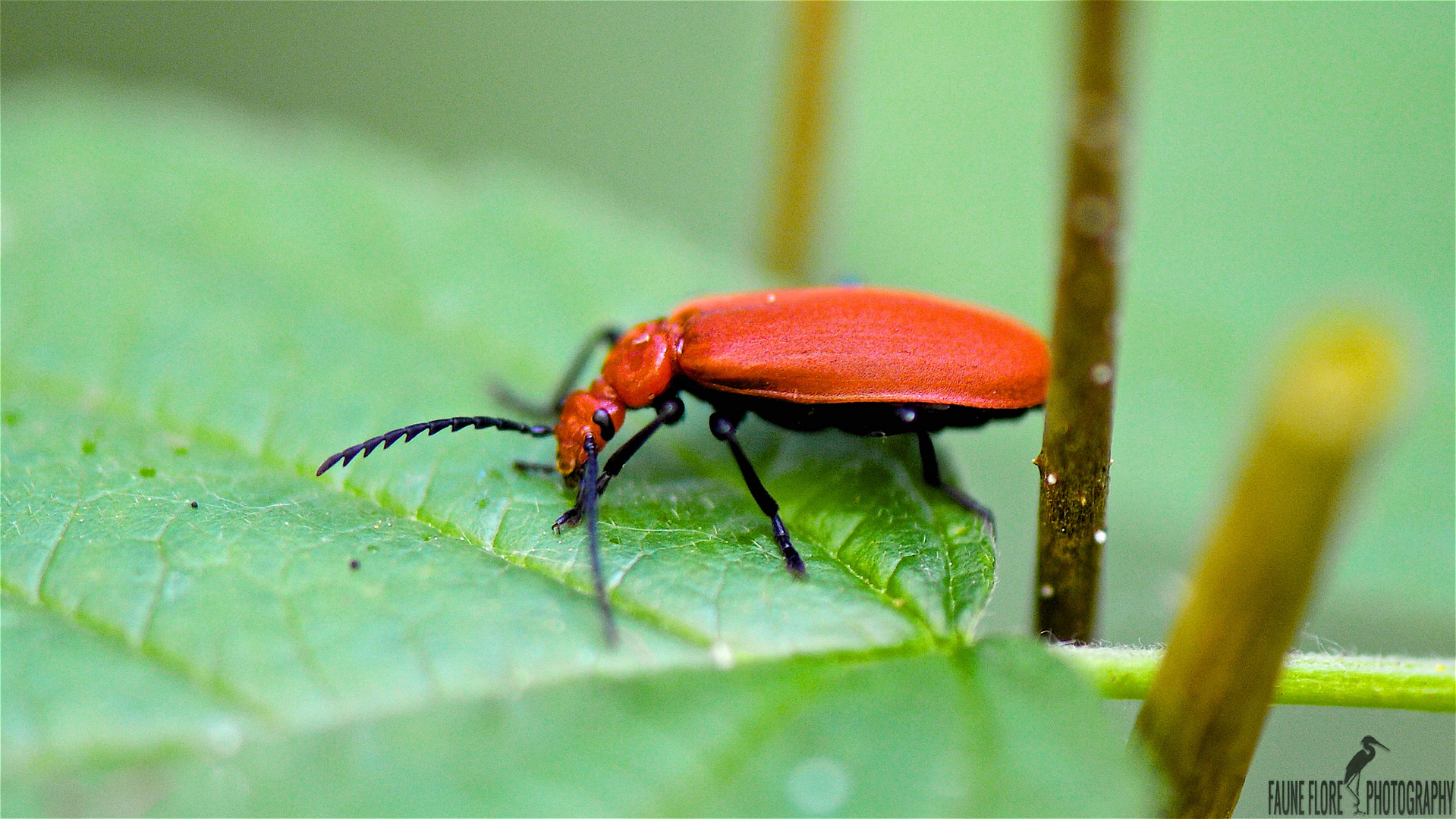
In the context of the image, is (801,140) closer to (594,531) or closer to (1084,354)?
(594,531)

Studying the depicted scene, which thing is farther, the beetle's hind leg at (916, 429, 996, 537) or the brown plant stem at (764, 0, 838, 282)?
the brown plant stem at (764, 0, 838, 282)

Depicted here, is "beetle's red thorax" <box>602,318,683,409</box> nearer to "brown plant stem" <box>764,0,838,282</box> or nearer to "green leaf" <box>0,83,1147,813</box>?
"green leaf" <box>0,83,1147,813</box>

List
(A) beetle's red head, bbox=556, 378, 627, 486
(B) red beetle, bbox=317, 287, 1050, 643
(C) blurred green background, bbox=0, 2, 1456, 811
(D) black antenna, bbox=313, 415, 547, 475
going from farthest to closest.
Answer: (C) blurred green background, bbox=0, 2, 1456, 811 → (B) red beetle, bbox=317, 287, 1050, 643 → (A) beetle's red head, bbox=556, 378, 627, 486 → (D) black antenna, bbox=313, 415, 547, 475

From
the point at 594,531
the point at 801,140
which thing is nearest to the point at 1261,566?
the point at 594,531

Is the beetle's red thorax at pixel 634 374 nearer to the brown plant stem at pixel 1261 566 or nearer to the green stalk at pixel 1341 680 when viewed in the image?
the green stalk at pixel 1341 680

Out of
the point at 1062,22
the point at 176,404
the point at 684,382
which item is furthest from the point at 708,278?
the point at 1062,22

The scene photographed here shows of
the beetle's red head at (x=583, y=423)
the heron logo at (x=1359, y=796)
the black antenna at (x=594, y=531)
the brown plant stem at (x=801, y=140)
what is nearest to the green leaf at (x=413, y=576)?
the black antenna at (x=594, y=531)

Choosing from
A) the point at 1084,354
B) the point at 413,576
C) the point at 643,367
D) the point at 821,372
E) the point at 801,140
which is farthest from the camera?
the point at 801,140

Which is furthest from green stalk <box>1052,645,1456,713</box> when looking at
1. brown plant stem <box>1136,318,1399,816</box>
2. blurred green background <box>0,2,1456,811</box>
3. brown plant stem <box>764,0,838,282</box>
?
brown plant stem <box>764,0,838,282</box>
